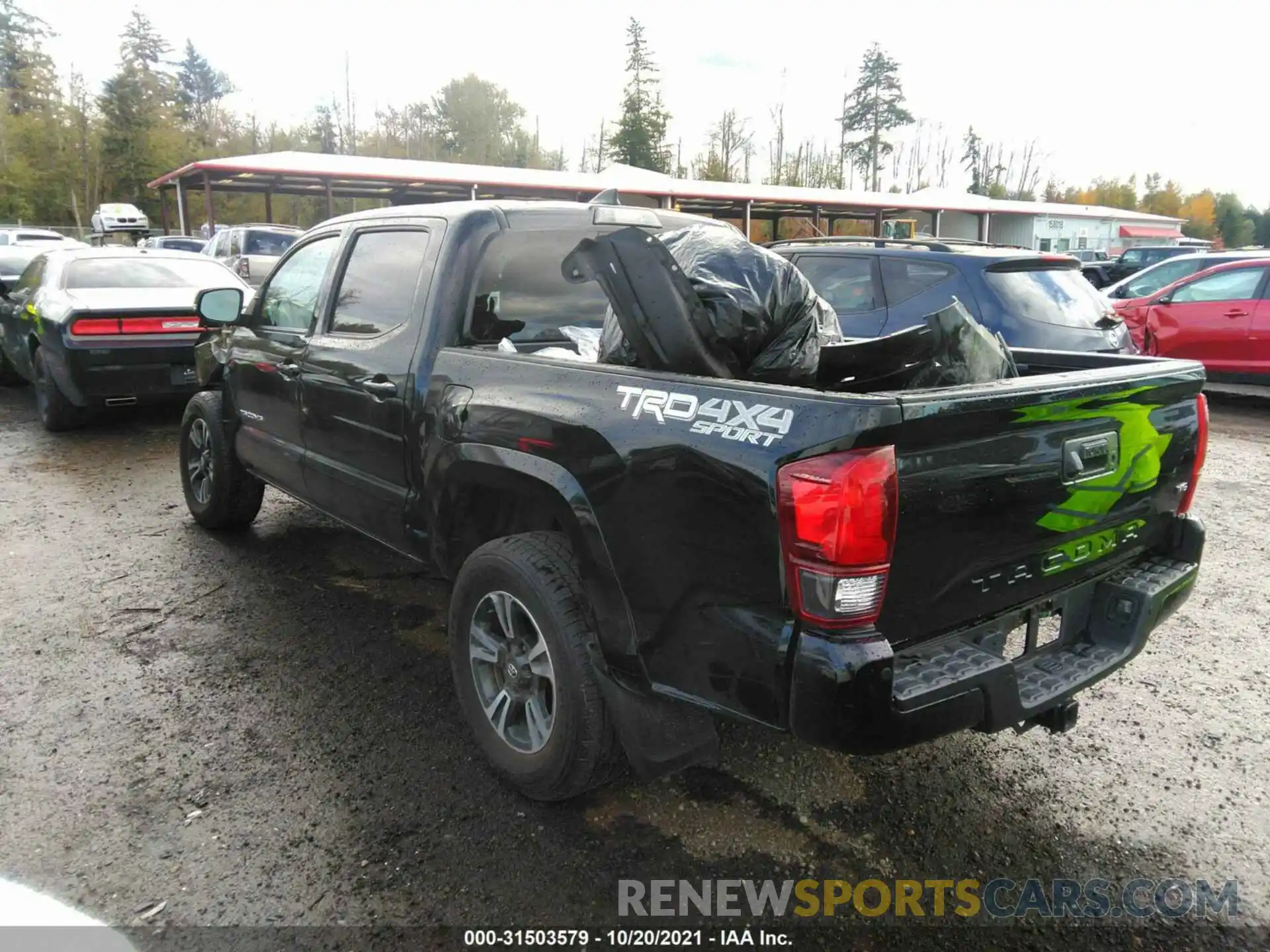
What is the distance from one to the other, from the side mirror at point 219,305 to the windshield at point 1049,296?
540cm

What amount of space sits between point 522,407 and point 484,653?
2.86ft

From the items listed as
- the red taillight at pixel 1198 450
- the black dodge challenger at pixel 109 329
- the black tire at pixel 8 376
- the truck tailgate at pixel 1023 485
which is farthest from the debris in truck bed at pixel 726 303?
the black tire at pixel 8 376

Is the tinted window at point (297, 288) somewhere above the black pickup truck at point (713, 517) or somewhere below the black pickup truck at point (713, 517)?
above

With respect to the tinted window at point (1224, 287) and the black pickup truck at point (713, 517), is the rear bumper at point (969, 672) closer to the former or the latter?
the black pickup truck at point (713, 517)

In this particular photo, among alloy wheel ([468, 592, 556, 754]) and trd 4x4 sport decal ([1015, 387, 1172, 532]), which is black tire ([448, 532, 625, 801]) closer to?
alloy wheel ([468, 592, 556, 754])

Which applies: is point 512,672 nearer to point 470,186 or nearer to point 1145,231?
point 470,186

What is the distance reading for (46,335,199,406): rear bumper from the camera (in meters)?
7.52

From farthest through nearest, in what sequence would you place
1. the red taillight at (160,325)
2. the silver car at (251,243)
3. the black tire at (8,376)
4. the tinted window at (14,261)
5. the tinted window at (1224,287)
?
1. the silver car at (251,243)
2. the tinted window at (14,261)
3. the black tire at (8,376)
4. the tinted window at (1224,287)
5. the red taillight at (160,325)

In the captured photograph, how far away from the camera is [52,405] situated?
27.3 feet

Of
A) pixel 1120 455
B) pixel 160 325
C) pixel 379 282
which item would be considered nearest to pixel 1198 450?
pixel 1120 455

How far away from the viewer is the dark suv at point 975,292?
269 inches

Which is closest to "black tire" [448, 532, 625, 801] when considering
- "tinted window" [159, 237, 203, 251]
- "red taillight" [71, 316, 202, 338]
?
"red taillight" [71, 316, 202, 338]

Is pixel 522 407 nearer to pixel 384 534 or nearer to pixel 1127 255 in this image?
pixel 384 534

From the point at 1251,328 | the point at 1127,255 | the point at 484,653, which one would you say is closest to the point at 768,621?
the point at 484,653
